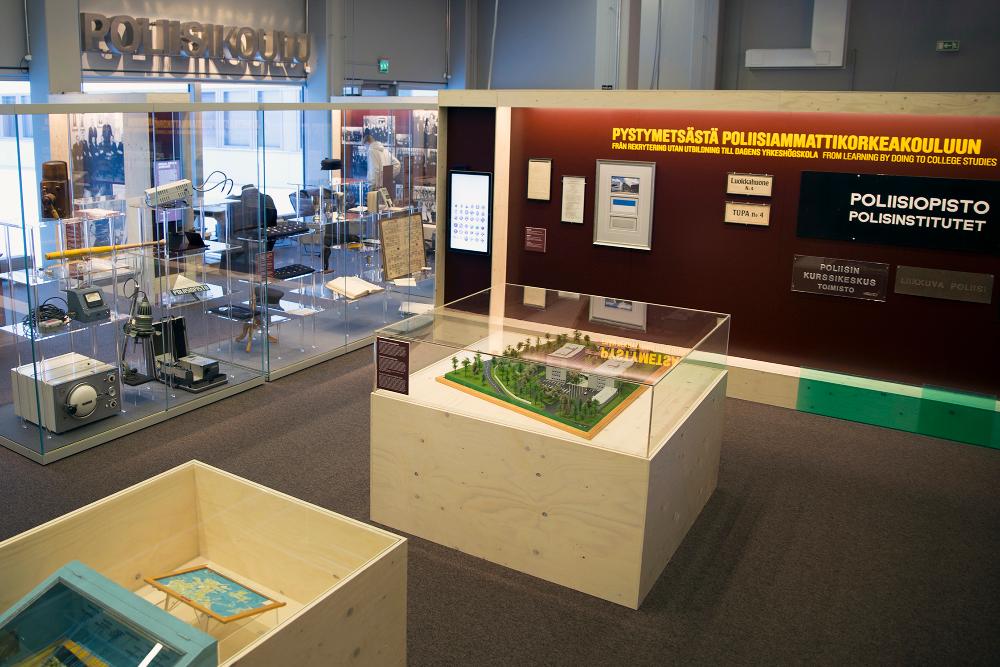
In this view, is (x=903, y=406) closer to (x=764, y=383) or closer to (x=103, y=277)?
(x=764, y=383)

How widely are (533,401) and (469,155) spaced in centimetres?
370

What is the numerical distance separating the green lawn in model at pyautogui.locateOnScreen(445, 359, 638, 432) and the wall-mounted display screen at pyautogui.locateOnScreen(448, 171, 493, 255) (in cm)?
318

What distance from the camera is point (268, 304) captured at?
6969mm

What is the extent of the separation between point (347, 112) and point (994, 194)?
4.77 m

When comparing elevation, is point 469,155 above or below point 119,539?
above

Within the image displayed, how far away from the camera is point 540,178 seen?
7297mm

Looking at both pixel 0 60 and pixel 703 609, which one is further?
pixel 0 60

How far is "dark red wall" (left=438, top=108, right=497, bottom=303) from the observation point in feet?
24.1

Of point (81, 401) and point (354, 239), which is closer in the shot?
point (81, 401)

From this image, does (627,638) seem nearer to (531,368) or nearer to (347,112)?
(531,368)

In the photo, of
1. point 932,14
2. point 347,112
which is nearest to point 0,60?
point 347,112

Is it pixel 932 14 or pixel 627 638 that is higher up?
pixel 932 14

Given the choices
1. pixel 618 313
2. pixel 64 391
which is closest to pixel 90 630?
pixel 618 313

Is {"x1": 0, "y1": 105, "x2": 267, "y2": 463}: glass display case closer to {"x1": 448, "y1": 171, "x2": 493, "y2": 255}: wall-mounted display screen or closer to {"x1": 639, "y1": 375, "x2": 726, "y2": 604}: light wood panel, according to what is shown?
{"x1": 448, "y1": 171, "x2": 493, "y2": 255}: wall-mounted display screen
